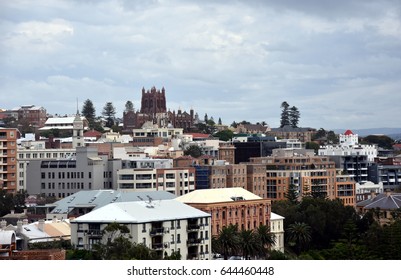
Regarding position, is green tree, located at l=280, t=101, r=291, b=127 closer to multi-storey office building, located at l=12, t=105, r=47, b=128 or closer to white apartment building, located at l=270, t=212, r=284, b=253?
multi-storey office building, located at l=12, t=105, r=47, b=128

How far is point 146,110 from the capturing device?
210 feet

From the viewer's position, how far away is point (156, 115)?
62594 millimetres

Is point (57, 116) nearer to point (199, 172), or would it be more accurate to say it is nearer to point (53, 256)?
point (199, 172)

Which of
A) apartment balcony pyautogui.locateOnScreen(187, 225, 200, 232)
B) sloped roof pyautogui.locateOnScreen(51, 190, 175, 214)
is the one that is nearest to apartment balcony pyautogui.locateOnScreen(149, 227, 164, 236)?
apartment balcony pyautogui.locateOnScreen(187, 225, 200, 232)

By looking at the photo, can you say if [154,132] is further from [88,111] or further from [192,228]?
[192,228]

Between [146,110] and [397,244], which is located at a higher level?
[146,110]

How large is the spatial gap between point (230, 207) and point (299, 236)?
2.33 m

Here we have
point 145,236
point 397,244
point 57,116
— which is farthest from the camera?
point 57,116

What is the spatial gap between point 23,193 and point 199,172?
19.6ft

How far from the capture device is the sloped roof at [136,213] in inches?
971

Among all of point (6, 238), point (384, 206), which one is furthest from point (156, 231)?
point (384, 206)

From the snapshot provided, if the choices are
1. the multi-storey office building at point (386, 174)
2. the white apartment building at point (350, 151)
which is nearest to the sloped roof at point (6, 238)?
the multi-storey office building at point (386, 174)

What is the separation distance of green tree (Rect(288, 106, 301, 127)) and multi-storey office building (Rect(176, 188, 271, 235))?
113ft
